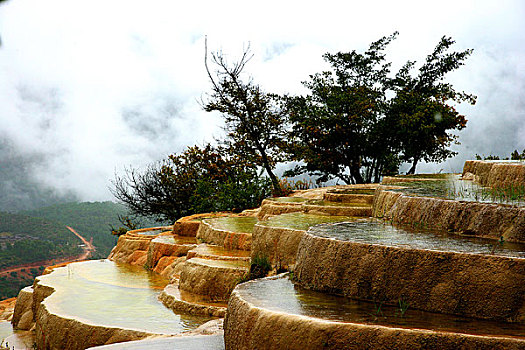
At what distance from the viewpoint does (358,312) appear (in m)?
3.82

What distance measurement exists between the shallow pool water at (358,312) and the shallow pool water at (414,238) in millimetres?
568

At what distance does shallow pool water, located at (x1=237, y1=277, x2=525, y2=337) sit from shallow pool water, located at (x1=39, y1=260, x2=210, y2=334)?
2.06 m

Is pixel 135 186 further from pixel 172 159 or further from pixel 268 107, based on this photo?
pixel 268 107

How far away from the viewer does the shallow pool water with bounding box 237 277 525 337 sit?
3471 mm

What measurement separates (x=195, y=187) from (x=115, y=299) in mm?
11971

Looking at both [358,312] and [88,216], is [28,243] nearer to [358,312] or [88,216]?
[88,216]

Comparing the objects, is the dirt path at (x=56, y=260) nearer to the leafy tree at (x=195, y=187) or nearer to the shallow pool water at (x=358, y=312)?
the leafy tree at (x=195, y=187)

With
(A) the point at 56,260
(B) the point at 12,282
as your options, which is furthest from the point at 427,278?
(A) the point at 56,260

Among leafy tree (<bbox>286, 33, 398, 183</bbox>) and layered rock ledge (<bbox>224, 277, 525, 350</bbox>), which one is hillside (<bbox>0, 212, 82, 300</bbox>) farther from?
layered rock ledge (<bbox>224, 277, 525, 350</bbox>)

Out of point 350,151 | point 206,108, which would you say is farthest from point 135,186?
point 350,151

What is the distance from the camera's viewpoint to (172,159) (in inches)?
828

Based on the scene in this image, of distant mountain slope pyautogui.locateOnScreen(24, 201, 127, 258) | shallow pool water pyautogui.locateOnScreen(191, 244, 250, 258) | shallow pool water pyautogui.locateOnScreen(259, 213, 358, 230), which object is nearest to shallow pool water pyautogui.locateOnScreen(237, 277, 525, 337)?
shallow pool water pyautogui.locateOnScreen(259, 213, 358, 230)

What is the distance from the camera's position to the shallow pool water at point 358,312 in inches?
137

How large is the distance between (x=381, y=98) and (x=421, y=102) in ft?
7.74
